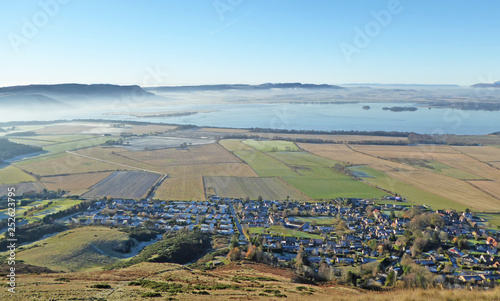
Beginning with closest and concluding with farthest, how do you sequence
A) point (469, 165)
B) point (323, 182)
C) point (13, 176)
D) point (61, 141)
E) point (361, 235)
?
point (361, 235) → point (323, 182) → point (13, 176) → point (469, 165) → point (61, 141)

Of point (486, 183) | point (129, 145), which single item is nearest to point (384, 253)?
point (486, 183)

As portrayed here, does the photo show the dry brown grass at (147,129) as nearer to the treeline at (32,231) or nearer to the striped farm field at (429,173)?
the striped farm field at (429,173)

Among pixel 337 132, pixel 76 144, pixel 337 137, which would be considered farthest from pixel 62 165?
pixel 337 132

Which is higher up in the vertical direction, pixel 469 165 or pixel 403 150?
pixel 403 150

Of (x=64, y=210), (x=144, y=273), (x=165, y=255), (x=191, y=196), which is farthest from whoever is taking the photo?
(x=191, y=196)

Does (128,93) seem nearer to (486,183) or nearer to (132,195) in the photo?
(132,195)

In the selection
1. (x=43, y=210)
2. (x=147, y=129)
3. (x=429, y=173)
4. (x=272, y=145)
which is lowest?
(x=43, y=210)

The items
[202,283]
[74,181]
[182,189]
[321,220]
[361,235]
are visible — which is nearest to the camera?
[202,283]

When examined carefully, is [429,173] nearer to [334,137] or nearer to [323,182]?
[323,182]
